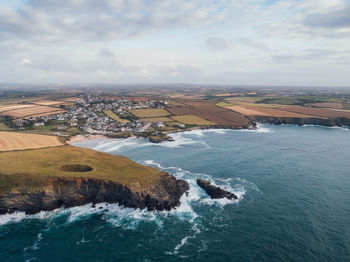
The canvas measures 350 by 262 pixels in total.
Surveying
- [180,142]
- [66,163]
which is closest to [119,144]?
[180,142]

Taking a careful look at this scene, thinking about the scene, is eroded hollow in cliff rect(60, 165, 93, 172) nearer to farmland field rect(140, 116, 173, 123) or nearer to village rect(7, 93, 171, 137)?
village rect(7, 93, 171, 137)

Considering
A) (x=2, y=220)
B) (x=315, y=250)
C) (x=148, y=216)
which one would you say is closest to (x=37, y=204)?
(x=2, y=220)

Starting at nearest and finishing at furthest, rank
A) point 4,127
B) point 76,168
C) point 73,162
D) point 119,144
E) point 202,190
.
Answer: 1. point 76,168
2. point 202,190
3. point 73,162
4. point 119,144
5. point 4,127

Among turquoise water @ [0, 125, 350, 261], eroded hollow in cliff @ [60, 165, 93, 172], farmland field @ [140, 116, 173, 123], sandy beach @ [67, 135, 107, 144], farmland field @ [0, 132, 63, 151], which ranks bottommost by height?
turquoise water @ [0, 125, 350, 261]

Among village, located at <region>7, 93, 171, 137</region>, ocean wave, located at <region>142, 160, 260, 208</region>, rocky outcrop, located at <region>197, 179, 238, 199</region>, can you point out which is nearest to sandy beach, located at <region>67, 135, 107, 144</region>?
village, located at <region>7, 93, 171, 137</region>

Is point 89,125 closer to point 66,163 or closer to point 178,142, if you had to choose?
point 178,142

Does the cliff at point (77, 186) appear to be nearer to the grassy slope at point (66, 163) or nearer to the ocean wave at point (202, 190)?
the grassy slope at point (66, 163)
